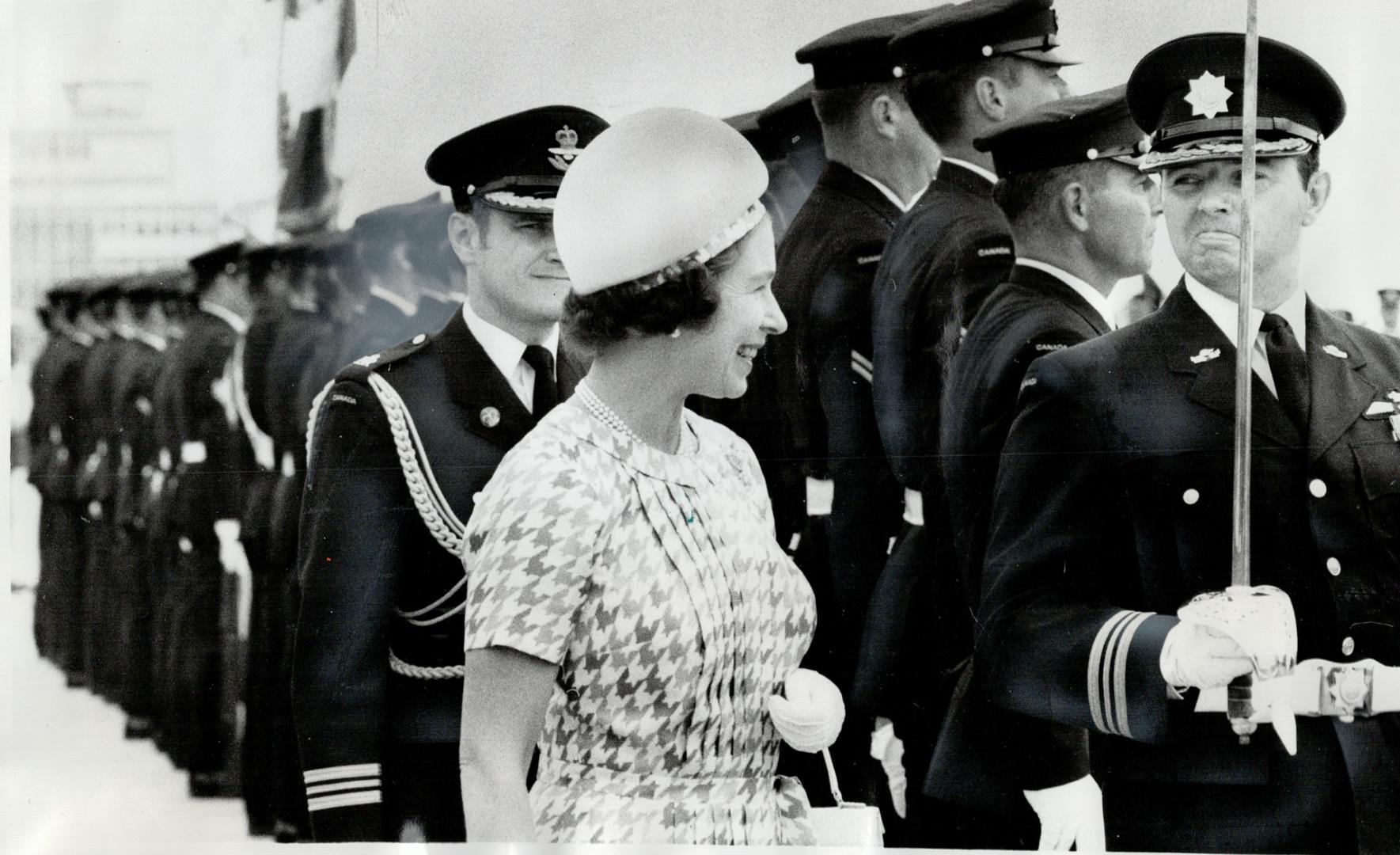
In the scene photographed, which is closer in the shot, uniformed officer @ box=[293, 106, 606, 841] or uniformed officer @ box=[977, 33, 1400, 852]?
uniformed officer @ box=[977, 33, 1400, 852]

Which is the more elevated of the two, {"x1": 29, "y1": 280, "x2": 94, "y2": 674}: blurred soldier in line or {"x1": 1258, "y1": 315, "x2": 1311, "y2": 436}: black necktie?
{"x1": 1258, "y1": 315, "x2": 1311, "y2": 436}: black necktie

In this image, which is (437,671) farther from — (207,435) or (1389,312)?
(1389,312)

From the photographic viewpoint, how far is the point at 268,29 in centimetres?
424

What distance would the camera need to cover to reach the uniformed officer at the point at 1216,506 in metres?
3.87

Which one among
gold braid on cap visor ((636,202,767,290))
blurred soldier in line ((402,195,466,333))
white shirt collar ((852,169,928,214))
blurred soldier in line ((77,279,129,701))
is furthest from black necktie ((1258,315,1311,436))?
blurred soldier in line ((77,279,129,701))

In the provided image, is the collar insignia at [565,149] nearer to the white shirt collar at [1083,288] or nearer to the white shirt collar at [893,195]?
the white shirt collar at [893,195]

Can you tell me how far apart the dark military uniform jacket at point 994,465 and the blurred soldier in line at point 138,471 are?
2.08 m

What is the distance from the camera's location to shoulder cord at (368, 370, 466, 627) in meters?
4.04

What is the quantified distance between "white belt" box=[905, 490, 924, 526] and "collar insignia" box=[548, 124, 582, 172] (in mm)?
1195

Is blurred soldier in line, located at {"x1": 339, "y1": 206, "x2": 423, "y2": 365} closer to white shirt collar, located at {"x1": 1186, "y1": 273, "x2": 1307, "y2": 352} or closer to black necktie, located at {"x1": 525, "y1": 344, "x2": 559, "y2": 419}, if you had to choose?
black necktie, located at {"x1": 525, "y1": 344, "x2": 559, "y2": 419}

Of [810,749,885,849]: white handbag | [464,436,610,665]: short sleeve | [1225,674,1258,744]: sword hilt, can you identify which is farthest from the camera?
[810,749,885,849]: white handbag

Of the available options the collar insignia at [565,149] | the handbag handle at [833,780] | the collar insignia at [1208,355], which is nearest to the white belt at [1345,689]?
the collar insignia at [1208,355]

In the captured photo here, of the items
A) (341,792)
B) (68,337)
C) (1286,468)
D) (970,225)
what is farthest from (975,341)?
(68,337)

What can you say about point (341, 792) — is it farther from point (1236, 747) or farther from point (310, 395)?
point (1236, 747)
